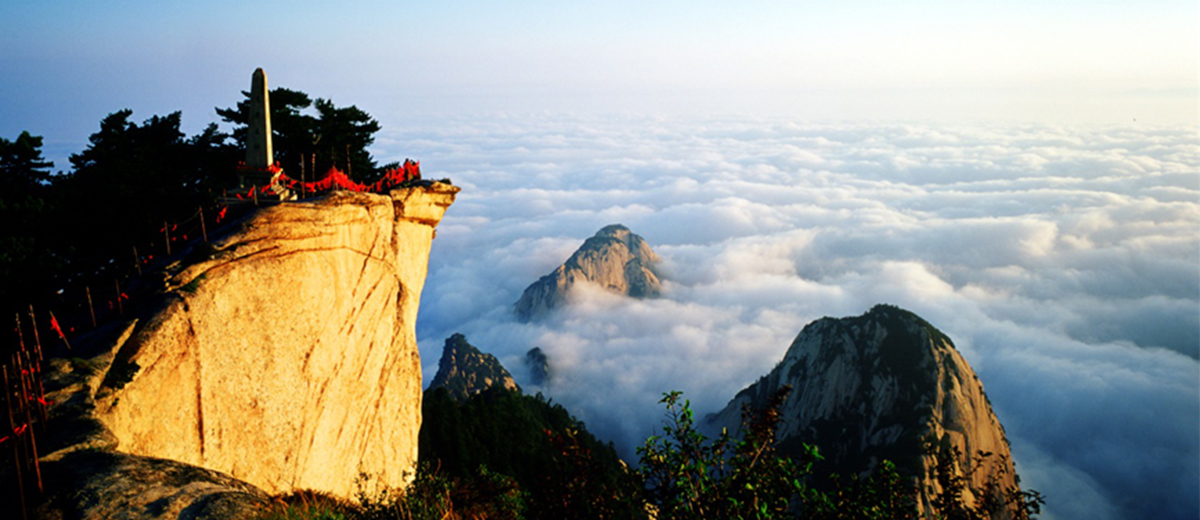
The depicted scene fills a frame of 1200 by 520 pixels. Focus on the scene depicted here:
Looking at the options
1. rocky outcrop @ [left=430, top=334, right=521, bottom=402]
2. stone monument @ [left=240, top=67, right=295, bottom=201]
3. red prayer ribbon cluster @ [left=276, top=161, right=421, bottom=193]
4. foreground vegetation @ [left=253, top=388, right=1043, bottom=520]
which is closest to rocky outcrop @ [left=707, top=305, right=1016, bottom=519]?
rocky outcrop @ [left=430, top=334, right=521, bottom=402]

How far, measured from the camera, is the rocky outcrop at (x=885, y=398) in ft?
346

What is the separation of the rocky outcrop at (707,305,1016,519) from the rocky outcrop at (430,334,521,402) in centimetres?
7341

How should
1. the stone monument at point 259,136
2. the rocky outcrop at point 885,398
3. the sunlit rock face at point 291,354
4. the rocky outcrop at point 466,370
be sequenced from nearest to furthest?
the sunlit rock face at point 291,354, the stone monument at point 259,136, the rocky outcrop at point 885,398, the rocky outcrop at point 466,370

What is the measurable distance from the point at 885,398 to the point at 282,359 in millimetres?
113211

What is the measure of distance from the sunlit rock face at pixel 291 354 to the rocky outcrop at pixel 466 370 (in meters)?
133

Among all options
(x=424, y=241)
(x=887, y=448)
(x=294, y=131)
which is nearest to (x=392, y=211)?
(x=424, y=241)

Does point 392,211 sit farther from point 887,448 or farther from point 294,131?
point 887,448

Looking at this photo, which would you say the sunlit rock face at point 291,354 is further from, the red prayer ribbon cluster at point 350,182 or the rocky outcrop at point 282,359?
the red prayer ribbon cluster at point 350,182

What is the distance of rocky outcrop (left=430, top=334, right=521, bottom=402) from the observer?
16838 cm

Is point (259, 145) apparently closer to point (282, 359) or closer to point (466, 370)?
point (282, 359)

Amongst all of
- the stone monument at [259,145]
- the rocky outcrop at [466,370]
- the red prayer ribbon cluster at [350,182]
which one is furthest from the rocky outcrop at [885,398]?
the stone monument at [259,145]

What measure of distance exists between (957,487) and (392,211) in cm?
2696

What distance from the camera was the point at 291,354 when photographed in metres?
24.4

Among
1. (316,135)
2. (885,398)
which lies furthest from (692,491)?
(885,398)
